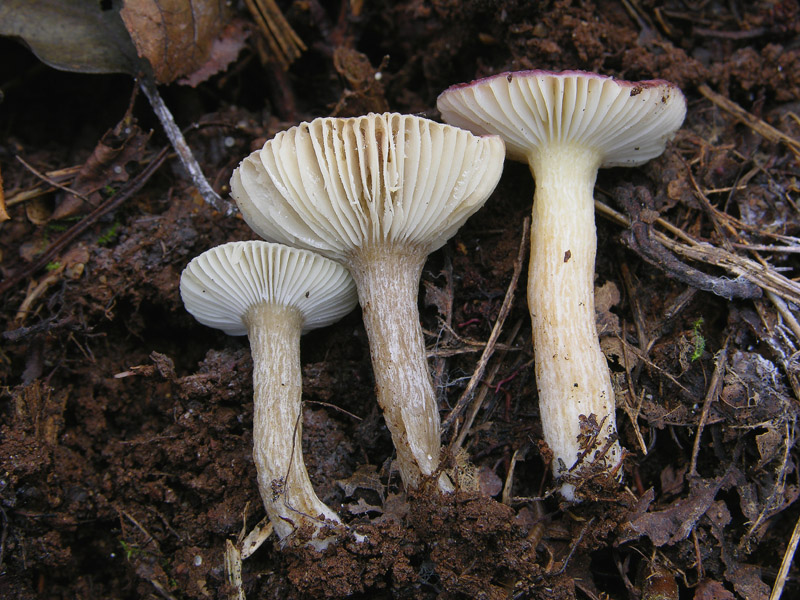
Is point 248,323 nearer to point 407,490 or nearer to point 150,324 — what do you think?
point 150,324

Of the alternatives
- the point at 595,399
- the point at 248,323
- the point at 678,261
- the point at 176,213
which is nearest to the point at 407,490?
the point at 595,399

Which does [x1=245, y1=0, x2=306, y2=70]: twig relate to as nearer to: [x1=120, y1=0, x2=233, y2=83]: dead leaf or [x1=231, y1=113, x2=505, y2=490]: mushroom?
[x1=120, y1=0, x2=233, y2=83]: dead leaf

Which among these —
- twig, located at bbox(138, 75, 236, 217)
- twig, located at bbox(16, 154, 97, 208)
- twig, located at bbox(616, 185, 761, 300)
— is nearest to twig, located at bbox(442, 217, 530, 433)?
twig, located at bbox(616, 185, 761, 300)

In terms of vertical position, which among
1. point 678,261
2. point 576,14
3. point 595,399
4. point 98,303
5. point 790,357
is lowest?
point 98,303

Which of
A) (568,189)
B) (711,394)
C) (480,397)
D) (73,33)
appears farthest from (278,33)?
(711,394)

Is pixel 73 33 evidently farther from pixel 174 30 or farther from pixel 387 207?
pixel 387 207

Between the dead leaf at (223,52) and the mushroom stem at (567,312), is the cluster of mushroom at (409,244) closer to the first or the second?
the mushroom stem at (567,312)
